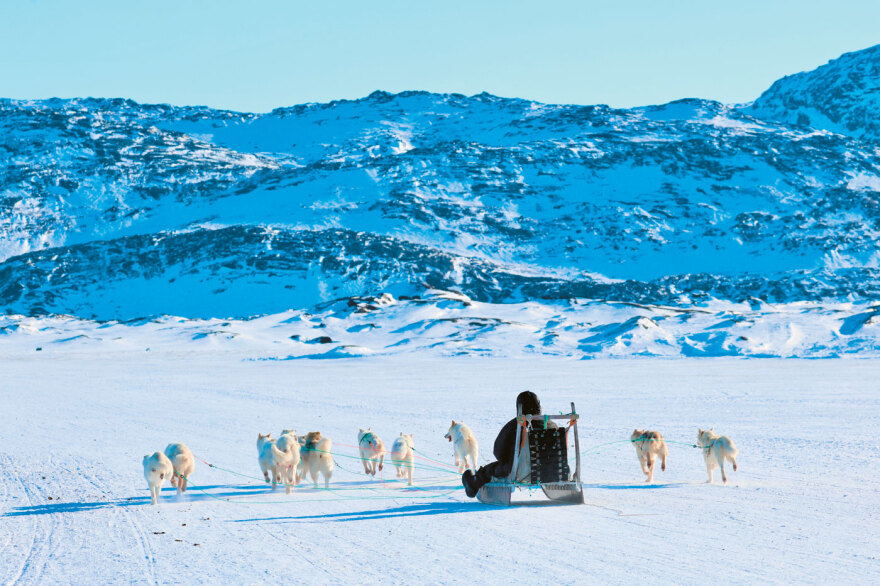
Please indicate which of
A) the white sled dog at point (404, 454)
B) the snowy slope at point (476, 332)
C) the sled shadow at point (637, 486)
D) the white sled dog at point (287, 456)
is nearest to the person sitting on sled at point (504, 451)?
the white sled dog at point (404, 454)

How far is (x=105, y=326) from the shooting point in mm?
110188

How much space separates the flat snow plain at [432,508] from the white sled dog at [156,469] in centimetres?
43

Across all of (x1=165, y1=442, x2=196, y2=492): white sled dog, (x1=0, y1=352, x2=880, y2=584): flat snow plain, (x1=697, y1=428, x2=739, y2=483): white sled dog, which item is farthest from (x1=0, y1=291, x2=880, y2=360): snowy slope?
(x1=165, y1=442, x2=196, y2=492): white sled dog

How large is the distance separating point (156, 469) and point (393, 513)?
129 inches

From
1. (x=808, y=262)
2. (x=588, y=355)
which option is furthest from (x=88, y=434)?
(x=808, y=262)

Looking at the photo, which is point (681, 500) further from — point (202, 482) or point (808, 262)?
point (808, 262)

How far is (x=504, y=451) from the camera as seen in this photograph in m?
11.9

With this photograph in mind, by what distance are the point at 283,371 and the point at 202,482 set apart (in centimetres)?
4168

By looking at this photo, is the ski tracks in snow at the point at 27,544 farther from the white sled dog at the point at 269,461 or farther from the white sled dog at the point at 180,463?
the white sled dog at the point at 269,461

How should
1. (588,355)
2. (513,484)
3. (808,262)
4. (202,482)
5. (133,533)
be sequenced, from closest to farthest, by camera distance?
(133,533), (513,484), (202,482), (588,355), (808,262)

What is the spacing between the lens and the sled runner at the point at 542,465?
11.6 metres

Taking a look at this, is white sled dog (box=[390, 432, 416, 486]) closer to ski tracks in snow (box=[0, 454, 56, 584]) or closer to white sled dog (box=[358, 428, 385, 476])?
white sled dog (box=[358, 428, 385, 476])

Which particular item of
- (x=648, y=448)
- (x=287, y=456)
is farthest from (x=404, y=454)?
(x=648, y=448)

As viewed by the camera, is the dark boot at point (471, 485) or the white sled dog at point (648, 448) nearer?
the dark boot at point (471, 485)
